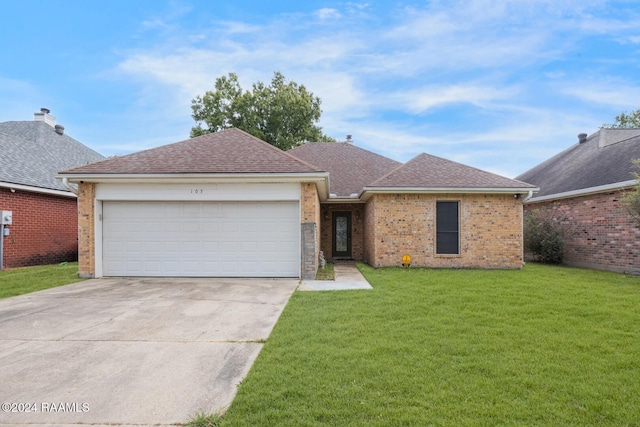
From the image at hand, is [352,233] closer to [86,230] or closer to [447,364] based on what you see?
[86,230]

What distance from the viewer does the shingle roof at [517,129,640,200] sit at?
11735 mm

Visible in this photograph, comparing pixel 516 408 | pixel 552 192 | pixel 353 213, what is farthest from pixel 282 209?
pixel 552 192

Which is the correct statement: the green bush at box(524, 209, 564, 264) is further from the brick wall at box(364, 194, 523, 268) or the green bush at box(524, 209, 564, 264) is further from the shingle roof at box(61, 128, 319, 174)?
the shingle roof at box(61, 128, 319, 174)

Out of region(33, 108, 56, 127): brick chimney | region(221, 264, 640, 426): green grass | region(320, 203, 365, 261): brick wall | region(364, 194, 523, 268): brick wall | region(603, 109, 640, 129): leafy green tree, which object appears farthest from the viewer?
region(603, 109, 640, 129): leafy green tree

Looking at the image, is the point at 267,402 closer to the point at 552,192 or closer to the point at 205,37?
the point at 205,37

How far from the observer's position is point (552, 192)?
1381cm

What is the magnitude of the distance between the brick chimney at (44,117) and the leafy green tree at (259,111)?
961 cm

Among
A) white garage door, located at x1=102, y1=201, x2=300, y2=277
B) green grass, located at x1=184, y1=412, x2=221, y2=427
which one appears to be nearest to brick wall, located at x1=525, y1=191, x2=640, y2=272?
white garage door, located at x1=102, y1=201, x2=300, y2=277

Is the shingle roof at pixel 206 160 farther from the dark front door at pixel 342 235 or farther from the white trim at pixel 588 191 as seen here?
the white trim at pixel 588 191

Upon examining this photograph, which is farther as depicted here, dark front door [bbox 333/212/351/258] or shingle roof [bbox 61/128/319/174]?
dark front door [bbox 333/212/351/258]

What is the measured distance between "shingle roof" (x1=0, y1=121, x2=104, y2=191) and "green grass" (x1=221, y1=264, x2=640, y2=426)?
40.1 feet

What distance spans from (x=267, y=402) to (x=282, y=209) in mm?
7059

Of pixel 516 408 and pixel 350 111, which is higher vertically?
pixel 350 111

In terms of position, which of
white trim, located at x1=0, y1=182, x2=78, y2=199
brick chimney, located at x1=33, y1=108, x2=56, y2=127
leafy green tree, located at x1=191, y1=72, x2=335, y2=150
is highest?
leafy green tree, located at x1=191, y1=72, x2=335, y2=150
